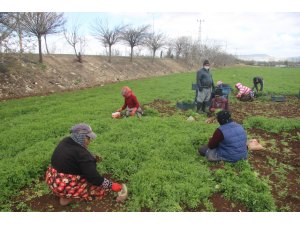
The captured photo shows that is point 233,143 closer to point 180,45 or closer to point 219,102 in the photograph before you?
point 219,102

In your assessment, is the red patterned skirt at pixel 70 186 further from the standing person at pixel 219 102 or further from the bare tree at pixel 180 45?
the bare tree at pixel 180 45

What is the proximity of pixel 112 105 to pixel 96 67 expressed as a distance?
1841 centimetres

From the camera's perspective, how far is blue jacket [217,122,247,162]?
5.03 meters

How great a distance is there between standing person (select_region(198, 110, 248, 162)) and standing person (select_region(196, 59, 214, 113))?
14.5 ft

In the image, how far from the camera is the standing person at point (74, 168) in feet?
12.5

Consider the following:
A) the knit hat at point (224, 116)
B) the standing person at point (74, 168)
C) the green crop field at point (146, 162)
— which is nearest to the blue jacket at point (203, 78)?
the green crop field at point (146, 162)

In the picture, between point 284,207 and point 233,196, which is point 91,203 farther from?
point 284,207

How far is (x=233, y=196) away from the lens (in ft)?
14.0

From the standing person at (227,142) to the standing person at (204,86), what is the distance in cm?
443

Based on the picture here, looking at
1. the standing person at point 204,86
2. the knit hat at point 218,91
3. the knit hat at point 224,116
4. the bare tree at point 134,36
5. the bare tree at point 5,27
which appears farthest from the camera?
the bare tree at point 134,36

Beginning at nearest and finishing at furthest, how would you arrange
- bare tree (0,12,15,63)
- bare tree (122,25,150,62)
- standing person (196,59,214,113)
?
1. standing person (196,59,214,113)
2. bare tree (0,12,15,63)
3. bare tree (122,25,150,62)

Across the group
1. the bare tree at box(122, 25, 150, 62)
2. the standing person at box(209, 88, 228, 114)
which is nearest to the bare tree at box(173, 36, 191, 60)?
the bare tree at box(122, 25, 150, 62)

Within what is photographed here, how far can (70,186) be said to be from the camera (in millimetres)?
3961

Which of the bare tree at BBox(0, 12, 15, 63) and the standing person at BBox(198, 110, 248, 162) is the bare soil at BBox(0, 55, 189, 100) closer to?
the bare tree at BBox(0, 12, 15, 63)
